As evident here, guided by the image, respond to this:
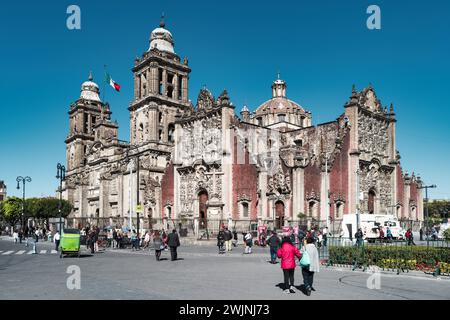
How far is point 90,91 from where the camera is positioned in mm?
97562

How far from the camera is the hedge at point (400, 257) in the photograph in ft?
59.0

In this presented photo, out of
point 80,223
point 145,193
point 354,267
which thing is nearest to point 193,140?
point 145,193

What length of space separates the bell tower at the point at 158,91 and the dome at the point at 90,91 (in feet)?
89.9

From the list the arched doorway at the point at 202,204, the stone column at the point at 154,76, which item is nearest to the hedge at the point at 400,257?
the arched doorway at the point at 202,204

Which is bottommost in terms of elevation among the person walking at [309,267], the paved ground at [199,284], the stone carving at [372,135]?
the paved ground at [199,284]

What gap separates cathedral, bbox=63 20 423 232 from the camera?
166ft

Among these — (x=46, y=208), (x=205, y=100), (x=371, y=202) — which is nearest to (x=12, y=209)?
(x=46, y=208)

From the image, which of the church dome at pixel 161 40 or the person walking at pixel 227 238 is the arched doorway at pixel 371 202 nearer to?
the person walking at pixel 227 238
